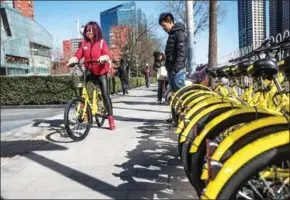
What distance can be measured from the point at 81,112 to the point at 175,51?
1.79 m

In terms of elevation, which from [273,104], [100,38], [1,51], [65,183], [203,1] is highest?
[203,1]

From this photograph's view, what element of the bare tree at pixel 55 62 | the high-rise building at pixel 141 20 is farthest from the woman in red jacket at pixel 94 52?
the high-rise building at pixel 141 20

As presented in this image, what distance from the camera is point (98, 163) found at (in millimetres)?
4219

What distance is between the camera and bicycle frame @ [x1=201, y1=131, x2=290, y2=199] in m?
2.04

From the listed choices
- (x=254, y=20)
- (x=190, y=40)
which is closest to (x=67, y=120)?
(x=254, y=20)

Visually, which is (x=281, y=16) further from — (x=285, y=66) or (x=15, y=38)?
(x=15, y=38)

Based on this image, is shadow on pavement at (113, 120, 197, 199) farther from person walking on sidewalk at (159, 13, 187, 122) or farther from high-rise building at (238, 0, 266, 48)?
high-rise building at (238, 0, 266, 48)

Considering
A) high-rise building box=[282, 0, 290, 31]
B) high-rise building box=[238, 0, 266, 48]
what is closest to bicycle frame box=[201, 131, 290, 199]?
high-rise building box=[282, 0, 290, 31]

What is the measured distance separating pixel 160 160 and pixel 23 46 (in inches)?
124

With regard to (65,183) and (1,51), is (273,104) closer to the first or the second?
(65,183)

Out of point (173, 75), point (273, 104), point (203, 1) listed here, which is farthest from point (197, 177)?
point (203, 1)

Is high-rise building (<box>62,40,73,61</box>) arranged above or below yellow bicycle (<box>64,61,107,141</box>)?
above

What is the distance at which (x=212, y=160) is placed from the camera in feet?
7.20

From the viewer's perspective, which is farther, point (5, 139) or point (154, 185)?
point (154, 185)
